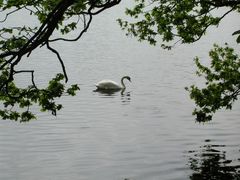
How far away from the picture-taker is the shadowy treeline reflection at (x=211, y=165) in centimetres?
1972

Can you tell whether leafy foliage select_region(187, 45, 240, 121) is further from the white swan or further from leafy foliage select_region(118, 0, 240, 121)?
the white swan

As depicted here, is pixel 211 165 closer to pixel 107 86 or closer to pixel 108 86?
pixel 107 86

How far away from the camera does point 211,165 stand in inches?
837

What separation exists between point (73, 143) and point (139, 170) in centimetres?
595

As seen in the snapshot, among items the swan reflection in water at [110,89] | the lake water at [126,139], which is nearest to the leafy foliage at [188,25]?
the lake water at [126,139]

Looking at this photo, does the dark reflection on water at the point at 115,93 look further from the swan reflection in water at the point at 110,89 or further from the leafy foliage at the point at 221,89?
the leafy foliage at the point at 221,89

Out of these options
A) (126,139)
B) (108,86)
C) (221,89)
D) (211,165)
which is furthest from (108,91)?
(221,89)

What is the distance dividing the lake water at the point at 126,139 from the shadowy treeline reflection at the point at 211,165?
0.13ft

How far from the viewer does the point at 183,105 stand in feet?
124

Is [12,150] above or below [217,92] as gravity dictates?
below

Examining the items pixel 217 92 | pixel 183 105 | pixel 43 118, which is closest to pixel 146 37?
pixel 217 92

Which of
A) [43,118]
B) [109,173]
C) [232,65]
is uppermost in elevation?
[232,65]

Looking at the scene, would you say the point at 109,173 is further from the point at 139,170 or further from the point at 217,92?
the point at 217,92

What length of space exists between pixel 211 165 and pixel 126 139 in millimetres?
6641
